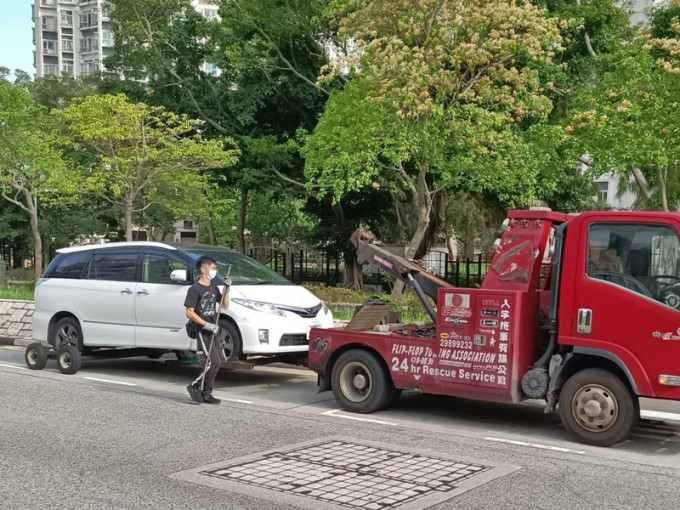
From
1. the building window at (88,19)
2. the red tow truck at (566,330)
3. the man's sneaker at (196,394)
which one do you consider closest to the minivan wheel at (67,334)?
the man's sneaker at (196,394)

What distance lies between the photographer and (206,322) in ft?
32.2

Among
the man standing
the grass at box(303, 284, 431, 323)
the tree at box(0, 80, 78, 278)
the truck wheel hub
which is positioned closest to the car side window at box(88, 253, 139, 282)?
the man standing

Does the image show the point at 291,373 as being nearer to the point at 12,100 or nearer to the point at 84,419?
the point at 84,419

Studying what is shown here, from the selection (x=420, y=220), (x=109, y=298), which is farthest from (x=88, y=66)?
(x=109, y=298)

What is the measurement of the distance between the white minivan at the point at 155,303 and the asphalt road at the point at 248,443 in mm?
706

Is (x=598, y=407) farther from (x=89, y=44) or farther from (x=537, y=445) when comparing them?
(x=89, y=44)

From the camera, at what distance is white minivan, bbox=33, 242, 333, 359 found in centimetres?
1077

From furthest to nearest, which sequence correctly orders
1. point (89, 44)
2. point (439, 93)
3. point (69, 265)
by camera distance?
point (89, 44), point (439, 93), point (69, 265)

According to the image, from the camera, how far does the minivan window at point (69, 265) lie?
42.1ft

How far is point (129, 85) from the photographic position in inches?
1227

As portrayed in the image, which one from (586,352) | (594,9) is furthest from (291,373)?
(594,9)

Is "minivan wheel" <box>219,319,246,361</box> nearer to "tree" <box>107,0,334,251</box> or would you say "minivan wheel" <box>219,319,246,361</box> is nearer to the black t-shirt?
the black t-shirt

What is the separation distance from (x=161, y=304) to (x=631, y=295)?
6.53 meters

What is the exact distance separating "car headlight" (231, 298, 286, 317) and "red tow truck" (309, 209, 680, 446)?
76.4 inches
